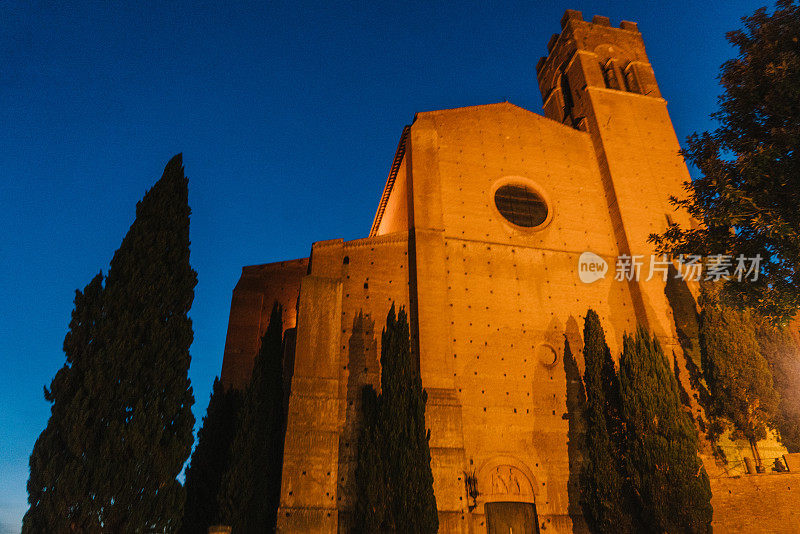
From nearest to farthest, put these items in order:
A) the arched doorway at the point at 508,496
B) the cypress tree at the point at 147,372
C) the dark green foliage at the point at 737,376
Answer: the cypress tree at the point at 147,372 → the arched doorway at the point at 508,496 → the dark green foliage at the point at 737,376

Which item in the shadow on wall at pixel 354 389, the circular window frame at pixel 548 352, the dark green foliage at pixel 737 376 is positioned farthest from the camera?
the circular window frame at pixel 548 352

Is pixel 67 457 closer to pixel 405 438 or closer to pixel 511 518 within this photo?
pixel 405 438

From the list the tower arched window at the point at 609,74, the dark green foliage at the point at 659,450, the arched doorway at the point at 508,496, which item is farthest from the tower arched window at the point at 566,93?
the arched doorway at the point at 508,496

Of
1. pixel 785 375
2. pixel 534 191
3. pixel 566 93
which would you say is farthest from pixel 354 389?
pixel 566 93

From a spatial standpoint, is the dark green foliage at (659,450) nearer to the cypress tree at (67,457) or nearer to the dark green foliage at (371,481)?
the dark green foliage at (371,481)

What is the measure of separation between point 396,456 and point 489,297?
4.77 metres

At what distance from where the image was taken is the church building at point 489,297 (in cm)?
1055

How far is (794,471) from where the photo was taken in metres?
11.2

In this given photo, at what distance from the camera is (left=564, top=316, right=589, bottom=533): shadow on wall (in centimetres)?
1087

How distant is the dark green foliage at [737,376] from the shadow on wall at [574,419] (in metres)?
2.95

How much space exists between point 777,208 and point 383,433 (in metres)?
7.45

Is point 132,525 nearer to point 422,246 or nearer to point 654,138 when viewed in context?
point 422,246

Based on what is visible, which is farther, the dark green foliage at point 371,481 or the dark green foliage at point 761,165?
the dark green foliage at point 371,481

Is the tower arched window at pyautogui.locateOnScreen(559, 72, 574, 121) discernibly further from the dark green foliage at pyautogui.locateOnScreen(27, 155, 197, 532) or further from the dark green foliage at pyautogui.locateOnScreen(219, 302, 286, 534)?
the dark green foliage at pyautogui.locateOnScreen(27, 155, 197, 532)
